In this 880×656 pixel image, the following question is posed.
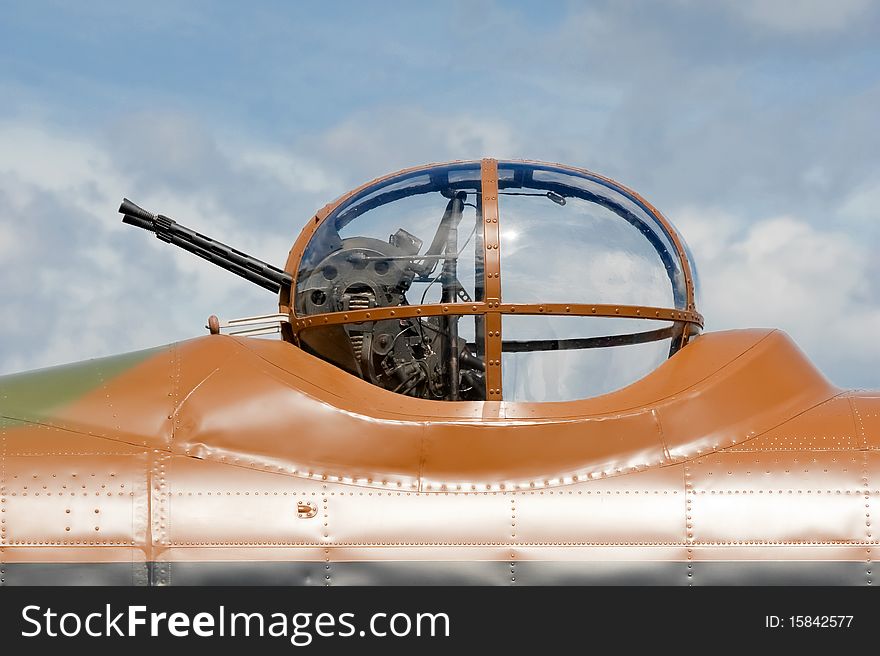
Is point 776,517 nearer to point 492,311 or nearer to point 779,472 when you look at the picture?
point 779,472

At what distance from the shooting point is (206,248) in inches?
334

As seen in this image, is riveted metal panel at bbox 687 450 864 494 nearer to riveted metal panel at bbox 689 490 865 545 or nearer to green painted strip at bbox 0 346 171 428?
riveted metal panel at bbox 689 490 865 545

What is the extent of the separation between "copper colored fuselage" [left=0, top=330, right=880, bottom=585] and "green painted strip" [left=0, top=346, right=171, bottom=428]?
0.03 metres

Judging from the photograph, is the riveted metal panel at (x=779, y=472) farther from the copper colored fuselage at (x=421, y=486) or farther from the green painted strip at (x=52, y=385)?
the green painted strip at (x=52, y=385)

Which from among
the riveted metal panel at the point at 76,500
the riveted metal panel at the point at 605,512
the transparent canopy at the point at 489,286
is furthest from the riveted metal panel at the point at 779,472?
the riveted metal panel at the point at 76,500

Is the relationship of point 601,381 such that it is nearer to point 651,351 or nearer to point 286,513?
point 651,351

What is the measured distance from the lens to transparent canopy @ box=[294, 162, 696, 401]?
7.20 metres

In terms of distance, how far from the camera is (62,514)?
6398 mm

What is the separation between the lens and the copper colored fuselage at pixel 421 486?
20.5 feet

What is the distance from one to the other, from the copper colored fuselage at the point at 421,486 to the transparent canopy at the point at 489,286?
42 centimetres

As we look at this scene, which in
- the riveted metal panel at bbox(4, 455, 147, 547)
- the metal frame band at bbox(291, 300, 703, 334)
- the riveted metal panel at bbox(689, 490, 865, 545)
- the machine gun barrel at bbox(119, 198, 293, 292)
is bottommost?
the riveted metal panel at bbox(689, 490, 865, 545)

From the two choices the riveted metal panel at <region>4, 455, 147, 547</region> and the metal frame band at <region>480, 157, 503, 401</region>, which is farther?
the metal frame band at <region>480, 157, 503, 401</region>

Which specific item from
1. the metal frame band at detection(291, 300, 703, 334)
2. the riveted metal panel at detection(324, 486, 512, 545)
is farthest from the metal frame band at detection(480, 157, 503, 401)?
the riveted metal panel at detection(324, 486, 512, 545)

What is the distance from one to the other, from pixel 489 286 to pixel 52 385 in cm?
289
